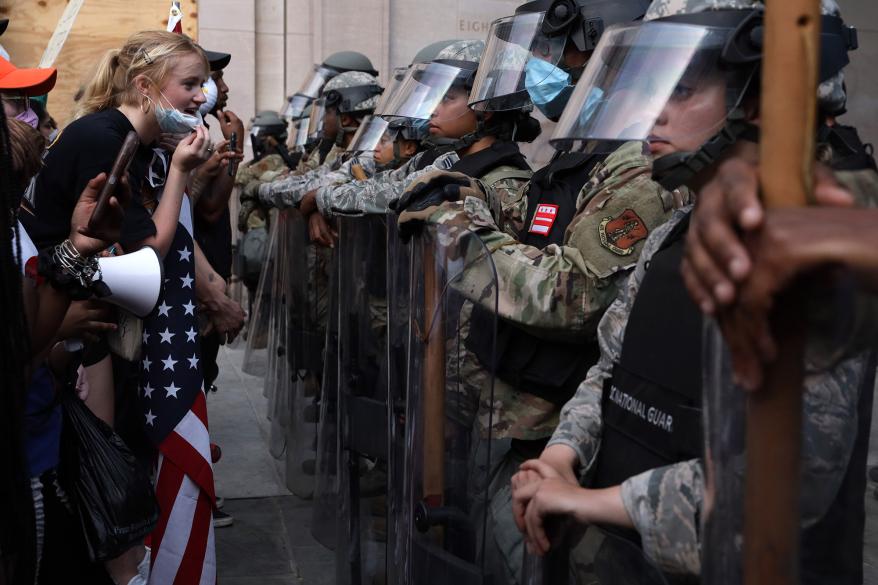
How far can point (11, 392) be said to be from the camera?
56.5 inches

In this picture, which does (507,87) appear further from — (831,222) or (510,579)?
(831,222)

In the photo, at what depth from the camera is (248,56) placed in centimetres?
1089

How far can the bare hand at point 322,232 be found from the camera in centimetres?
456

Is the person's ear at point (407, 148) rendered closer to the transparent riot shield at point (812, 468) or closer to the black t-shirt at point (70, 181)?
the black t-shirt at point (70, 181)

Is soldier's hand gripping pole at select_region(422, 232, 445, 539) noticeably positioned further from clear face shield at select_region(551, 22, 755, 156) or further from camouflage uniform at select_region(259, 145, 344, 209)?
camouflage uniform at select_region(259, 145, 344, 209)

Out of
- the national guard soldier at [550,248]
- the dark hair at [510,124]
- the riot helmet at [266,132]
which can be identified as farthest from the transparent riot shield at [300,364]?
the riot helmet at [266,132]

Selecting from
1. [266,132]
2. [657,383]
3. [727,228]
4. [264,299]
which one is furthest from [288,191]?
[266,132]

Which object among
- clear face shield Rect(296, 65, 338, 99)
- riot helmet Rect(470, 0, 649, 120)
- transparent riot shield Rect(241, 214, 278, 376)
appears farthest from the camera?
clear face shield Rect(296, 65, 338, 99)

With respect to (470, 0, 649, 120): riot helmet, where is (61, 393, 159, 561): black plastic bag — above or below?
below

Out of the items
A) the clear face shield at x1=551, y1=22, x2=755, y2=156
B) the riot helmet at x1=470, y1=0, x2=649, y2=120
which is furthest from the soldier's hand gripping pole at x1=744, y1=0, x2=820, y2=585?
the riot helmet at x1=470, y1=0, x2=649, y2=120

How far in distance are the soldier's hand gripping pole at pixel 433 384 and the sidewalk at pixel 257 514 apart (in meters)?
2.03

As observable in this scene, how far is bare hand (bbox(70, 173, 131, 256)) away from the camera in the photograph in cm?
249

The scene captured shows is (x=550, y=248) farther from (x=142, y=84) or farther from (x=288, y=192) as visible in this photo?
(x=288, y=192)

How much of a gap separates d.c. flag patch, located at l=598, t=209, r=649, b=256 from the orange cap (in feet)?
6.20
